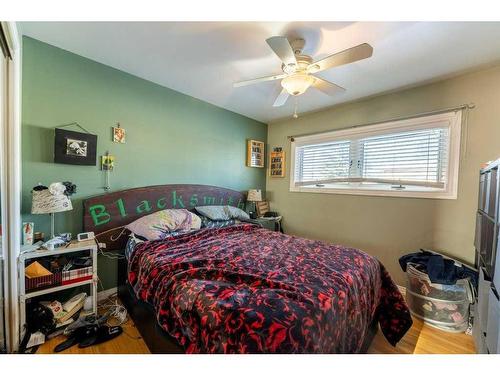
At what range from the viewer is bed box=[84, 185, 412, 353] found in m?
0.94

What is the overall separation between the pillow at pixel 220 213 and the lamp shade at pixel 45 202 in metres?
1.37

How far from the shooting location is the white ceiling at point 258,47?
1.56m

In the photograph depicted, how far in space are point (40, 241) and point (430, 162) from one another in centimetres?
384

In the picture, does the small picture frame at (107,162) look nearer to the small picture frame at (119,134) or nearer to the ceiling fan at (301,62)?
the small picture frame at (119,134)

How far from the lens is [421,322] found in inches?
77.8

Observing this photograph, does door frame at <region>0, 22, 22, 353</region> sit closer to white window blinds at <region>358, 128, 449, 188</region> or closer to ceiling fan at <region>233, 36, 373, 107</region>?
ceiling fan at <region>233, 36, 373, 107</region>

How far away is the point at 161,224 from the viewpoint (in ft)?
7.07

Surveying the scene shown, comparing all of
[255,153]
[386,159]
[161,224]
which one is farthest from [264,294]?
[255,153]

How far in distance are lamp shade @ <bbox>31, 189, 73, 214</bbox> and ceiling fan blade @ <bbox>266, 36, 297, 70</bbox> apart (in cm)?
196

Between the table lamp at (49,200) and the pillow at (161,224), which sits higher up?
the table lamp at (49,200)

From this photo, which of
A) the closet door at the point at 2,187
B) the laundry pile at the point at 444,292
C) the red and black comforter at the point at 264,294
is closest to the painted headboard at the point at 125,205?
the red and black comforter at the point at 264,294

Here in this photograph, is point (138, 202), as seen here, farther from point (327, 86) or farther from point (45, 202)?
point (327, 86)
